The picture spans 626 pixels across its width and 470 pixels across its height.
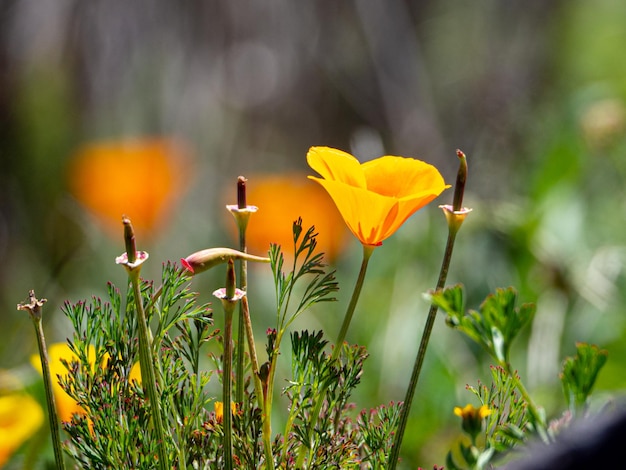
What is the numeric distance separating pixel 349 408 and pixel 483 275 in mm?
768

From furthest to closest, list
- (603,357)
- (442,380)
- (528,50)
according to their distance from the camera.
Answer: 1. (528,50)
2. (442,380)
3. (603,357)

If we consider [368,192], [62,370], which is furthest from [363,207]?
[62,370]

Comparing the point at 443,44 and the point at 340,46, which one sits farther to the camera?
the point at 443,44

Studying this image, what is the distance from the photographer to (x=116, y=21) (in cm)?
246

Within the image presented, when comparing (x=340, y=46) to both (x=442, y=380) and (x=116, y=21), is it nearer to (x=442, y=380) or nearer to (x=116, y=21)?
(x=116, y=21)

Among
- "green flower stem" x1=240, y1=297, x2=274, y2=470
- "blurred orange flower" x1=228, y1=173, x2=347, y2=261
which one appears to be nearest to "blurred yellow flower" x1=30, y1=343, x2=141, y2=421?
"green flower stem" x1=240, y1=297, x2=274, y2=470

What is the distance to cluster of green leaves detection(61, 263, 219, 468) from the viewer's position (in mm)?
361

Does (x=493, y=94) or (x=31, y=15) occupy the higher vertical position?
(x=31, y=15)

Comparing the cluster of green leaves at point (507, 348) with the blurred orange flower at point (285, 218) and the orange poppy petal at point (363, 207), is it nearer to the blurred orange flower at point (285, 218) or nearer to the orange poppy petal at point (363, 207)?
the orange poppy petal at point (363, 207)

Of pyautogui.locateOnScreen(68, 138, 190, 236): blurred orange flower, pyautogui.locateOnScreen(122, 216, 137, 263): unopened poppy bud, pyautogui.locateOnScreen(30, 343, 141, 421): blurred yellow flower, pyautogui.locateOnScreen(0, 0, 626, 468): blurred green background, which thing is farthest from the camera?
pyautogui.locateOnScreen(68, 138, 190, 236): blurred orange flower

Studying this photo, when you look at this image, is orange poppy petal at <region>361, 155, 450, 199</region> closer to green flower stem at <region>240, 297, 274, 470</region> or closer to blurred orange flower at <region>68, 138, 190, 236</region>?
green flower stem at <region>240, 297, 274, 470</region>

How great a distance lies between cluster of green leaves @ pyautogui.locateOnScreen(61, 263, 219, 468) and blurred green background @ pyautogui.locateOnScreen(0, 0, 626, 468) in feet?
0.92

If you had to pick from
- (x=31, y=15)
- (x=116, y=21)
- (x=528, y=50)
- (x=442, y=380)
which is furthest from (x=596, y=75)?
(x=442, y=380)

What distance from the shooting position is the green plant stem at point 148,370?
0.33 m
